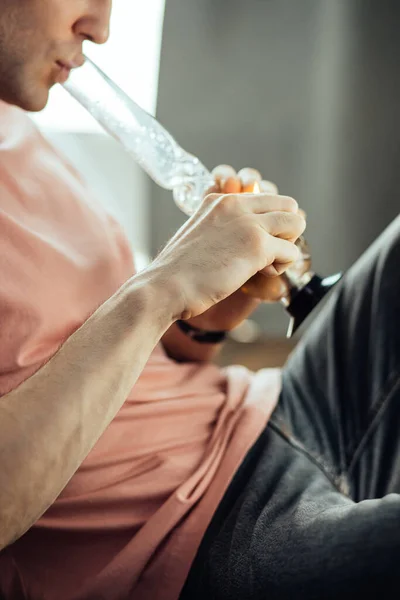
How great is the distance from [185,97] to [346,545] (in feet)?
5.42

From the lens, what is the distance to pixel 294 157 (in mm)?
2141

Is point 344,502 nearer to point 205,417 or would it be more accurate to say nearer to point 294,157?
point 205,417

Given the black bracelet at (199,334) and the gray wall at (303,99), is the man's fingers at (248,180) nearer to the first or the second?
the black bracelet at (199,334)

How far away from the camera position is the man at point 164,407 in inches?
25.9

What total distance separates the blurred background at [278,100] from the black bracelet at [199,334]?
90cm

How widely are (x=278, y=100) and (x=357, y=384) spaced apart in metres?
1.33

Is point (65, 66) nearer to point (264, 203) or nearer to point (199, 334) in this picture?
point (264, 203)

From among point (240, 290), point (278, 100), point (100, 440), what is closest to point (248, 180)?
point (240, 290)

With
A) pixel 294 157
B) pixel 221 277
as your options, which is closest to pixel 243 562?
pixel 221 277

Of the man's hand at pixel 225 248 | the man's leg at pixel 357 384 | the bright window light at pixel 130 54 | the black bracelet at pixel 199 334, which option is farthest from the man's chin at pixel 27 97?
the bright window light at pixel 130 54

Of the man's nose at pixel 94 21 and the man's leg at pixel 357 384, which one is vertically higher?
the man's nose at pixel 94 21

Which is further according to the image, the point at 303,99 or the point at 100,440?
the point at 303,99

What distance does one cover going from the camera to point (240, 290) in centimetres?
102

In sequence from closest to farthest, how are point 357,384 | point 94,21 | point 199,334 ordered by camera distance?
point 94,21, point 357,384, point 199,334
